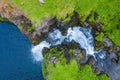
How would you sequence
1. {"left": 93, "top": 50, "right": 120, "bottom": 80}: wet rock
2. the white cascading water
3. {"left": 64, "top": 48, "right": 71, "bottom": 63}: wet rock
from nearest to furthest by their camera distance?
1. {"left": 93, "top": 50, "right": 120, "bottom": 80}: wet rock
2. {"left": 64, "top": 48, "right": 71, "bottom": 63}: wet rock
3. the white cascading water

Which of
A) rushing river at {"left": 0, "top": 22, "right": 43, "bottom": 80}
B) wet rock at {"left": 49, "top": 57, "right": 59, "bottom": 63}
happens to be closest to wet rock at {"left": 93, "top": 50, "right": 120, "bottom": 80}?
wet rock at {"left": 49, "top": 57, "right": 59, "bottom": 63}

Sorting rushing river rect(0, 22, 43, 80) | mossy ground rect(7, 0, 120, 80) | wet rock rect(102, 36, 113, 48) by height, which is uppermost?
mossy ground rect(7, 0, 120, 80)

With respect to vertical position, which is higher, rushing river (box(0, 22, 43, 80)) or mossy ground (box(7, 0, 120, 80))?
mossy ground (box(7, 0, 120, 80))

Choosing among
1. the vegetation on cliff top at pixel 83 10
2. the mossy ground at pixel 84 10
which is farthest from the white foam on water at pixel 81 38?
the vegetation on cliff top at pixel 83 10

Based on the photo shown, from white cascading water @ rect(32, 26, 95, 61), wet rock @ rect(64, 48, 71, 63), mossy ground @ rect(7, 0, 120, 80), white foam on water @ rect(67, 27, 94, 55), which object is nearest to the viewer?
wet rock @ rect(64, 48, 71, 63)

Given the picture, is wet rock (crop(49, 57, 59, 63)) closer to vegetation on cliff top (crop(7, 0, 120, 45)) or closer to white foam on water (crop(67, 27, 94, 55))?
white foam on water (crop(67, 27, 94, 55))

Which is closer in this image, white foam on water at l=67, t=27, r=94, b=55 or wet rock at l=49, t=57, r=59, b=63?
wet rock at l=49, t=57, r=59, b=63

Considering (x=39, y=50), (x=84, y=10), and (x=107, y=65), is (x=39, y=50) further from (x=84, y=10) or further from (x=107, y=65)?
(x=107, y=65)
